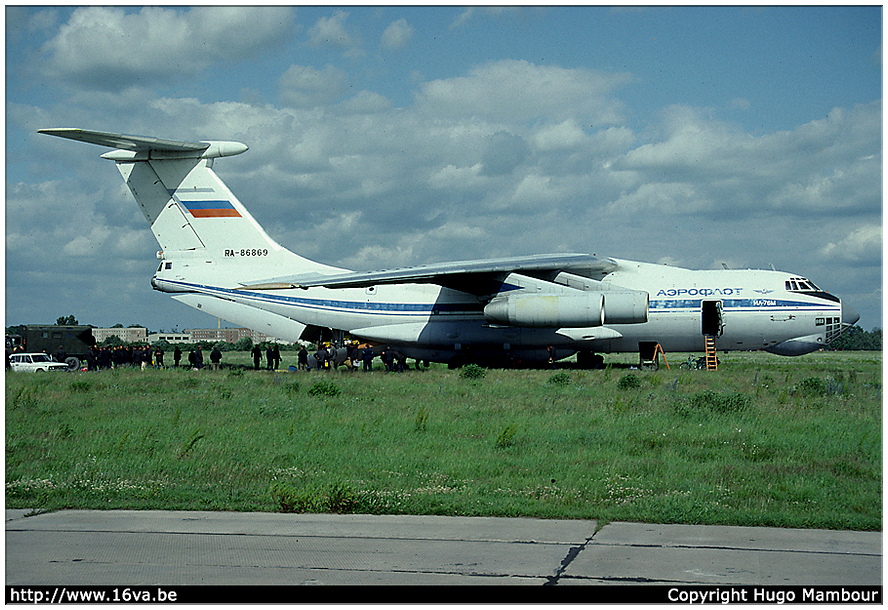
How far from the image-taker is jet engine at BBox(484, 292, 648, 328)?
22.1 metres

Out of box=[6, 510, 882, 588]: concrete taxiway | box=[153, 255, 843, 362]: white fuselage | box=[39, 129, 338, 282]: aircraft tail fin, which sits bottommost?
box=[6, 510, 882, 588]: concrete taxiway

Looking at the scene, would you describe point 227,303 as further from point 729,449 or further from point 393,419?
point 729,449

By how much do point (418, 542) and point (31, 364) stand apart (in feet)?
95.9

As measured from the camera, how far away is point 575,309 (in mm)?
22250

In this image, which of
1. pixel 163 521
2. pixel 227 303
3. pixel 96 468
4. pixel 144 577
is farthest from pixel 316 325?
pixel 144 577

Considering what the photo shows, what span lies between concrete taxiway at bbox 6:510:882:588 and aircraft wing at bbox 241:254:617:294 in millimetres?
15630

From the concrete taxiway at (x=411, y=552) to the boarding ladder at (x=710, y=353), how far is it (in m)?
17.4

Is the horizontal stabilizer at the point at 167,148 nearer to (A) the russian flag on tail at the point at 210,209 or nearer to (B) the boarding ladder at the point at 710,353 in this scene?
(A) the russian flag on tail at the point at 210,209

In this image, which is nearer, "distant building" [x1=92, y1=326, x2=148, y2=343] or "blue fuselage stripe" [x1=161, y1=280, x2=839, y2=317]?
"blue fuselage stripe" [x1=161, y1=280, x2=839, y2=317]

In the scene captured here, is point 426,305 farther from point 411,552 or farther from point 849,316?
point 411,552

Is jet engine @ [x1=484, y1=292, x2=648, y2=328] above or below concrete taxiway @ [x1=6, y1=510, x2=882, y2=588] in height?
above

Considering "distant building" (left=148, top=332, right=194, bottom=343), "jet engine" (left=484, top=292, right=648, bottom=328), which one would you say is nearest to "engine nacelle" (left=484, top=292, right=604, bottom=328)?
"jet engine" (left=484, top=292, right=648, bottom=328)

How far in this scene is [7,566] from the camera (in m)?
5.65

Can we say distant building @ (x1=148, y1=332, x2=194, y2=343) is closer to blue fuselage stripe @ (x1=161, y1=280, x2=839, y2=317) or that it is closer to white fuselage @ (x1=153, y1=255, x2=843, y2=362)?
blue fuselage stripe @ (x1=161, y1=280, x2=839, y2=317)
